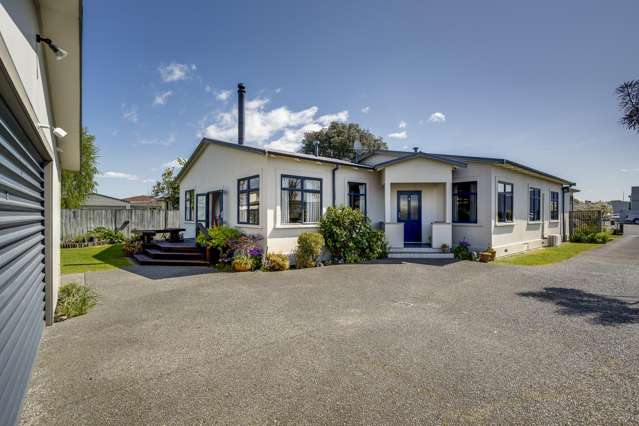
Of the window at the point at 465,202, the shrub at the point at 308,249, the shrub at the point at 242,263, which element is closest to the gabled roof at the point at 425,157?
the window at the point at 465,202

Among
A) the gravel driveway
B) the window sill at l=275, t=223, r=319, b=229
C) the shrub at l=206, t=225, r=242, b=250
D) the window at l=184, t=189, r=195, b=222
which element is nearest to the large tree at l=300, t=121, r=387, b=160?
the window at l=184, t=189, r=195, b=222

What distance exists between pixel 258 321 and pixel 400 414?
285cm

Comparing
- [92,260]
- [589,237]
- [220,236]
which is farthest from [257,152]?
[589,237]

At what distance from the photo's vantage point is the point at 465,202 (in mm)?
12039

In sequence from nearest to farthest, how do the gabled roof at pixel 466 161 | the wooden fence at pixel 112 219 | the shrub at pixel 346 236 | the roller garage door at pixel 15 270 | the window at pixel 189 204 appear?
1. the roller garage door at pixel 15 270
2. the shrub at pixel 346 236
3. the gabled roof at pixel 466 161
4. the wooden fence at pixel 112 219
5. the window at pixel 189 204

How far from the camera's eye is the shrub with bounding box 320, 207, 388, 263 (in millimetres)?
10258

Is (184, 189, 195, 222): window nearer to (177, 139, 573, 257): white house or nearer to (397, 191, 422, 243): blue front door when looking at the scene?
(177, 139, 573, 257): white house

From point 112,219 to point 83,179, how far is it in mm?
11452

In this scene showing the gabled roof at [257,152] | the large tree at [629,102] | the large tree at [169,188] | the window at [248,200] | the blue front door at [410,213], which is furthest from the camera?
the large tree at [169,188]

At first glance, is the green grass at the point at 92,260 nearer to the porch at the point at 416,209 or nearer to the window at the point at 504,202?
the porch at the point at 416,209

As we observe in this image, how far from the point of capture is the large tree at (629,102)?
20.2ft

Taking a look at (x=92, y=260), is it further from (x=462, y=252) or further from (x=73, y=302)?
(x=462, y=252)

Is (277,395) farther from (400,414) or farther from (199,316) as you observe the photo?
(199,316)

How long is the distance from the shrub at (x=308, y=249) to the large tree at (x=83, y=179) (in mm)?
22602
